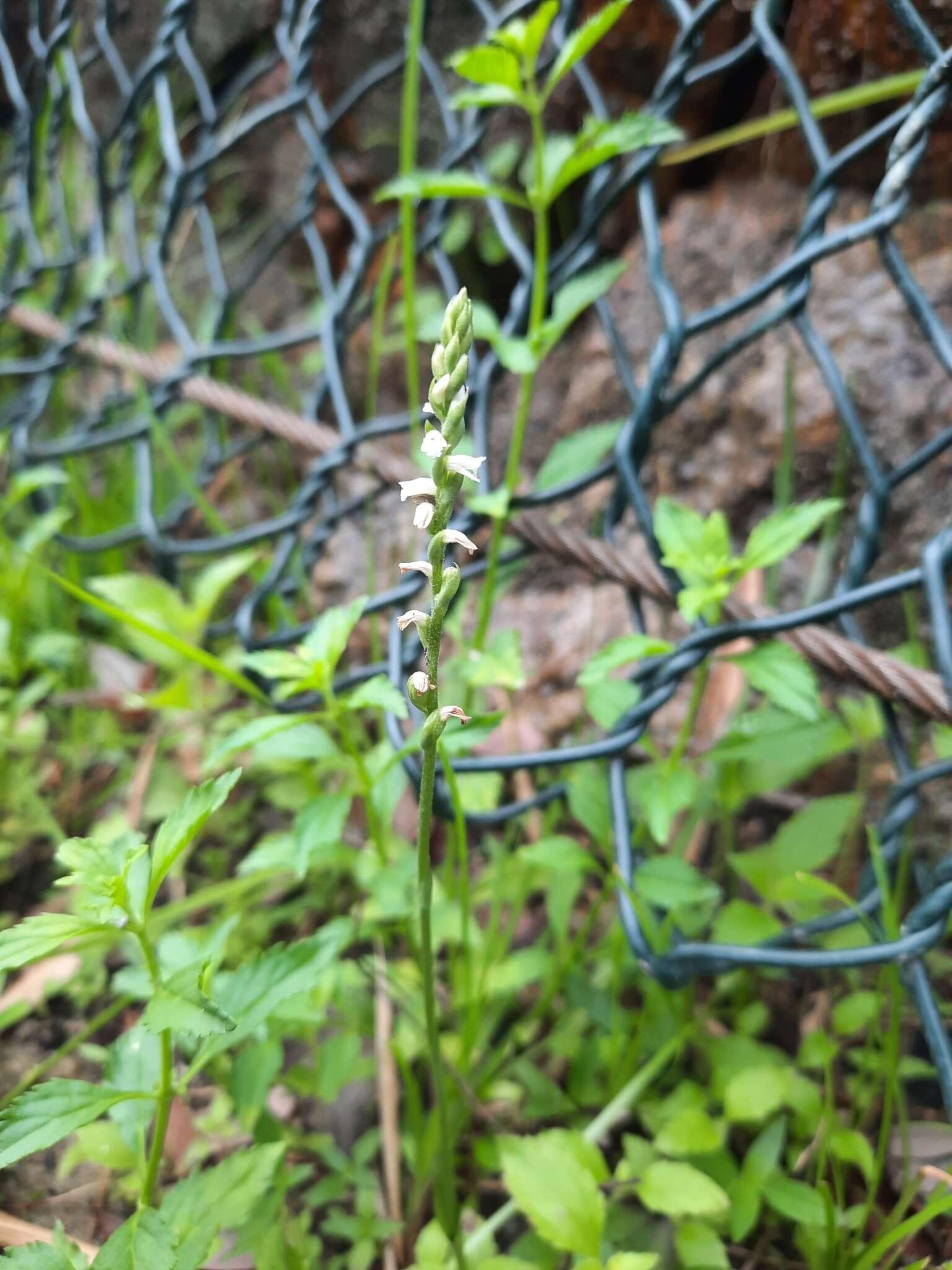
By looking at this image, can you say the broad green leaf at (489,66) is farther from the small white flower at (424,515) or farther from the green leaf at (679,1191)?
the green leaf at (679,1191)

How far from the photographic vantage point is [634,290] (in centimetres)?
140

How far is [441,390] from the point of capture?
1.52 feet

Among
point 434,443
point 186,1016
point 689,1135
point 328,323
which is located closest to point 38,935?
point 186,1016

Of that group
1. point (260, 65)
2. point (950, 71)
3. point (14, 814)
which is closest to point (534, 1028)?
point (14, 814)

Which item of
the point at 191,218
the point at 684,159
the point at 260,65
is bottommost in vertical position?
the point at 684,159

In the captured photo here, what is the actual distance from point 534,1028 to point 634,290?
3.85ft

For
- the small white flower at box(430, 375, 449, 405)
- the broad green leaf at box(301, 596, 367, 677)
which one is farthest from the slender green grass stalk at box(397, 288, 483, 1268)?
the broad green leaf at box(301, 596, 367, 677)

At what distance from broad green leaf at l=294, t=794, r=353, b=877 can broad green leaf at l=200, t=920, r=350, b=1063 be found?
0.07m

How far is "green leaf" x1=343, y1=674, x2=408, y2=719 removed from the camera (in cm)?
70

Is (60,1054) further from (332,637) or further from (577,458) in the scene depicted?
(577,458)

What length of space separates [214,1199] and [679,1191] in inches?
16.7

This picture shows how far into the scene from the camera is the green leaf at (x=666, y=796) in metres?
0.77

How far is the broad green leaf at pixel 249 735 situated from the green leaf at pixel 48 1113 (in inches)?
10.0

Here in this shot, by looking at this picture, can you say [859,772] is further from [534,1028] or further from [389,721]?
[389,721]
